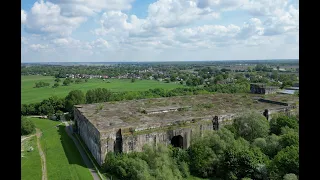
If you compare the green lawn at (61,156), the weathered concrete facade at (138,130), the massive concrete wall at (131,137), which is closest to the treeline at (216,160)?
the massive concrete wall at (131,137)

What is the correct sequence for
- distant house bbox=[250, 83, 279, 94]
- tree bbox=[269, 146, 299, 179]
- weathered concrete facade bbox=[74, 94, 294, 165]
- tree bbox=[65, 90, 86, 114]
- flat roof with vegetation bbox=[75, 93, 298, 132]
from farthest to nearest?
tree bbox=[65, 90, 86, 114] < distant house bbox=[250, 83, 279, 94] < flat roof with vegetation bbox=[75, 93, 298, 132] < weathered concrete facade bbox=[74, 94, 294, 165] < tree bbox=[269, 146, 299, 179]

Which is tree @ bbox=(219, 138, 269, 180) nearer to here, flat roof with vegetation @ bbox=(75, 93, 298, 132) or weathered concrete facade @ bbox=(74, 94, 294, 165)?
weathered concrete facade @ bbox=(74, 94, 294, 165)

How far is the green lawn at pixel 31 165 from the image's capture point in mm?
25373

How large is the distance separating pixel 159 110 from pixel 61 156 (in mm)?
13495

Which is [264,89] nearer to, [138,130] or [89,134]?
[138,130]

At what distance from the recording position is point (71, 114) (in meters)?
51.1

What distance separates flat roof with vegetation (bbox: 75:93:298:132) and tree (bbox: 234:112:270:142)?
12.2 ft

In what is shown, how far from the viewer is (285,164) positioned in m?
20.8

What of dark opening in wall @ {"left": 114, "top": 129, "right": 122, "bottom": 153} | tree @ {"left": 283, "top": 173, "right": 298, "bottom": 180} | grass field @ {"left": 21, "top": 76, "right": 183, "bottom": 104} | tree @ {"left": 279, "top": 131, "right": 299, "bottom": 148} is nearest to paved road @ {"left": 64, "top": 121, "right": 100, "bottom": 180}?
dark opening in wall @ {"left": 114, "top": 129, "right": 122, "bottom": 153}

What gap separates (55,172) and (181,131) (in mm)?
13145

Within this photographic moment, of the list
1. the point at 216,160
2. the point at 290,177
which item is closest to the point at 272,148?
the point at 216,160

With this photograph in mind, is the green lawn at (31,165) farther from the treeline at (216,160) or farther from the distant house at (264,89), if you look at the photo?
the distant house at (264,89)

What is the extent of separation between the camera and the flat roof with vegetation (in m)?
30.0
